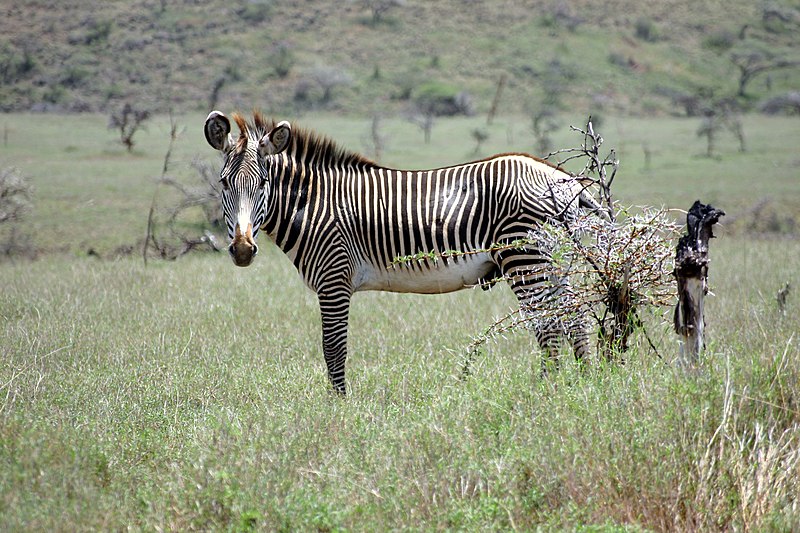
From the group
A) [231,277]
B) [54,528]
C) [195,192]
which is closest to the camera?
[54,528]

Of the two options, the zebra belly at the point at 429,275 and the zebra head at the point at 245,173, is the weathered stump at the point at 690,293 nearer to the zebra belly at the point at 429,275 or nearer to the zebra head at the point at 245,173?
the zebra belly at the point at 429,275

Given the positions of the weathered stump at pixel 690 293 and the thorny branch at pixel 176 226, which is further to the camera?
the thorny branch at pixel 176 226

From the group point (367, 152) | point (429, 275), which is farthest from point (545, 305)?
point (367, 152)

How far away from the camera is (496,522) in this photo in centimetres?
379

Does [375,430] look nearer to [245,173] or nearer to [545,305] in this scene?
[545,305]

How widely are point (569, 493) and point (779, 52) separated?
67.5 metres

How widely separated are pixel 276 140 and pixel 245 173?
0.44m

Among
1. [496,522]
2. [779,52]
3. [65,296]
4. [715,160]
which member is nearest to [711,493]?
[496,522]

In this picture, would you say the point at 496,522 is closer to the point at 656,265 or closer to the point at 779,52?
the point at 656,265

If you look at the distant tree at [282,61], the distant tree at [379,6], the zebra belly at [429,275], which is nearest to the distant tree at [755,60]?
the distant tree at [379,6]

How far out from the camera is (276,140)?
6.48m

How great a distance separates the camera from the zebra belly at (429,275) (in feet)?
21.5

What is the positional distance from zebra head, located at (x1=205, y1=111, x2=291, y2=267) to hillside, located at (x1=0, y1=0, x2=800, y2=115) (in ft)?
118

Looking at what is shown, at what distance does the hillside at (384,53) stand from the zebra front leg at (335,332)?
36476mm
